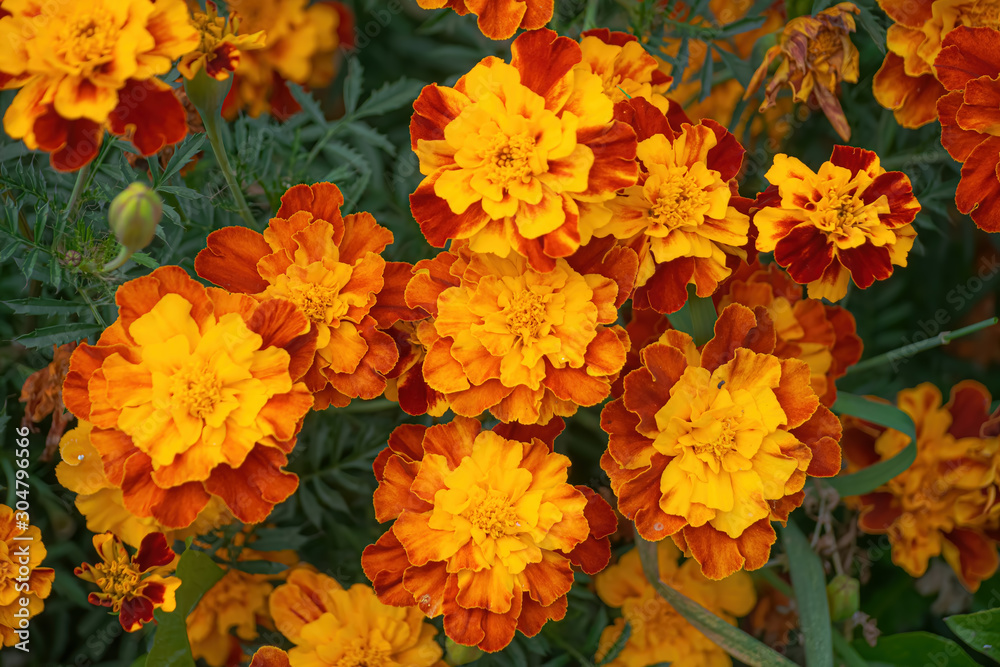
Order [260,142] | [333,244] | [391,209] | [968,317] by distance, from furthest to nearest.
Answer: [968,317] → [391,209] → [260,142] → [333,244]

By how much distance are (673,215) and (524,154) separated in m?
0.16

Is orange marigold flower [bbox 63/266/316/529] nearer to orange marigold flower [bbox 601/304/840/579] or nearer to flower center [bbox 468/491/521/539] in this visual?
flower center [bbox 468/491/521/539]

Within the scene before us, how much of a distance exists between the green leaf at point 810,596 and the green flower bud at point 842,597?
0.02 meters

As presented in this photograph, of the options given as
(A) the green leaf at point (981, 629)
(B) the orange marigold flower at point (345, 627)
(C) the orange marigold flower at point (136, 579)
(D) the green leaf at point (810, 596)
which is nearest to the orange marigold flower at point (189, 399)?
(C) the orange marigold flower at point (136, 579)

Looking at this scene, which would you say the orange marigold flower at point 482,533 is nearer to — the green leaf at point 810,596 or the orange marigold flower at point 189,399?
the orange marigold flower at point 189,399

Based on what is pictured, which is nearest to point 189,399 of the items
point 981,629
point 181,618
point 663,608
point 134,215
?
point 134,215

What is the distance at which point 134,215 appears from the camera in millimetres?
728

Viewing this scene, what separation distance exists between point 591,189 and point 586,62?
0.19 meters

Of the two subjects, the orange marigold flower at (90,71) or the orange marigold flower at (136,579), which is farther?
the orange marigold flower at (136,579)

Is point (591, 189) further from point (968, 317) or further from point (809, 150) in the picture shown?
point (968, 317)

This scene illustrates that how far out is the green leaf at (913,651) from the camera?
106 centimetres

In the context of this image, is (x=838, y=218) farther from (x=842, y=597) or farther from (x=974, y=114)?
(x=842, y=597)

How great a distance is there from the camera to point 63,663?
3.73ft

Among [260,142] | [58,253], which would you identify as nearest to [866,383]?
[260,142]
